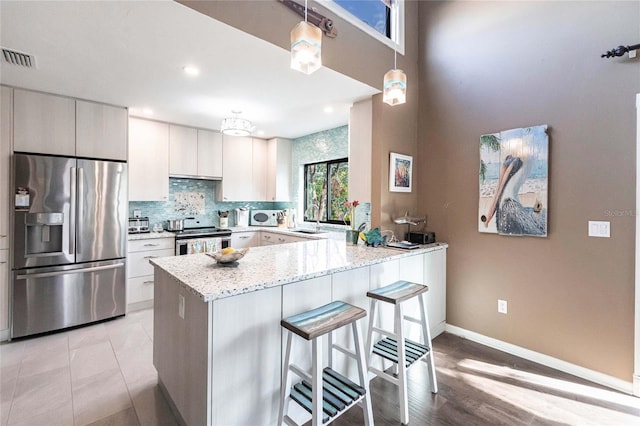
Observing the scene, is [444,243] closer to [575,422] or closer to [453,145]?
[453,145]

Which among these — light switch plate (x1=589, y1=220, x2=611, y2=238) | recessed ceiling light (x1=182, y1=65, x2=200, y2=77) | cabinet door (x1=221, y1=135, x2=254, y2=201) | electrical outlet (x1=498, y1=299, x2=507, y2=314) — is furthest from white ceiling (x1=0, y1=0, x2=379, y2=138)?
electrical outlet (x1=498, y1=299, x2=507, y2=314)

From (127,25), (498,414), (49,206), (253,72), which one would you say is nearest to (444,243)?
A: (498,414)

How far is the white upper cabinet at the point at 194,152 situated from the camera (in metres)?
4.26

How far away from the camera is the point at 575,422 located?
187 cm

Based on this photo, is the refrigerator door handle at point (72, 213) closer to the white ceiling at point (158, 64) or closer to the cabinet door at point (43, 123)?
the cabinet door at point (43, 123)

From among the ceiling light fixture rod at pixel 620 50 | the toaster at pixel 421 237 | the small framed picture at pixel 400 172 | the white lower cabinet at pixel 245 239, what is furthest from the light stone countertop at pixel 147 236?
the ceiling light fixture rod at pixel 620 50

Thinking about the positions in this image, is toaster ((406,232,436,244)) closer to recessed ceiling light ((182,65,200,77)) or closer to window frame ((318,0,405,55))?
window frame ((318,0,405,55))

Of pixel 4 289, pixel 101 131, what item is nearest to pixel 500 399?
pixel 4 289

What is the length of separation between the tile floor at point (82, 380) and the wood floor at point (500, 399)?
140 cm

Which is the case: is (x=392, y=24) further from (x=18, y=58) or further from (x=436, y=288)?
(x=18, y=58)

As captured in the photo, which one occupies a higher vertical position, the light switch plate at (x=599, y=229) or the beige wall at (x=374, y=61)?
the beige wall at (x=374, y=61)

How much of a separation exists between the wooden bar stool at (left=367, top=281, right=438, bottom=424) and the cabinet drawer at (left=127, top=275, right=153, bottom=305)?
299 cm

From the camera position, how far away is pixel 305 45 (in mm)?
1545

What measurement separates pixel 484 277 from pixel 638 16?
90.6 inches
